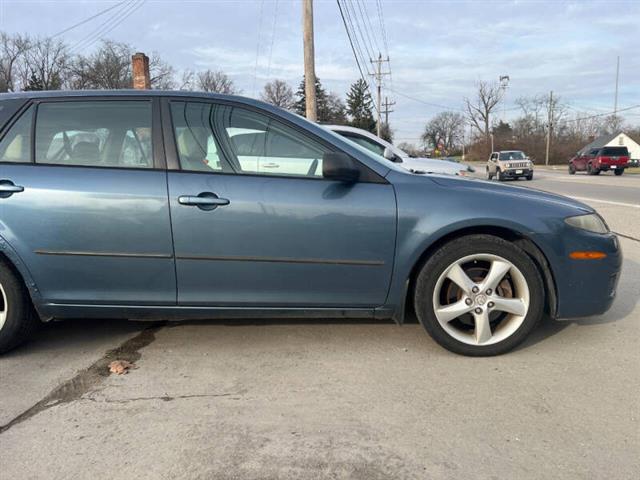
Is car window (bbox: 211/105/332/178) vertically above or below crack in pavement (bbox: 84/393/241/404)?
above

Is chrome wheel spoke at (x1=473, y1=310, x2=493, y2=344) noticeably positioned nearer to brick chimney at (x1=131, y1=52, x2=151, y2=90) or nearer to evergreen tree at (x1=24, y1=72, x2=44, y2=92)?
brick chimney at (x1=131, y1=52, x2=151, y2=90)

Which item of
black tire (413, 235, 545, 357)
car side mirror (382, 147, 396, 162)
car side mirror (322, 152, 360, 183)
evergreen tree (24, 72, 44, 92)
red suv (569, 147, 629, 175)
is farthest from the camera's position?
evergreen tree (24, 72, 44, 92)

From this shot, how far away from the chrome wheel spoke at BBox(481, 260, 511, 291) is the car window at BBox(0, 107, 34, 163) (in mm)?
3051

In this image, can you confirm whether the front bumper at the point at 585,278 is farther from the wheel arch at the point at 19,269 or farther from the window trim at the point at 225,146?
the wheel arch at the point at 19,269

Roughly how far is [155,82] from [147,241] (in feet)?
184

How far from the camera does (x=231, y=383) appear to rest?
9.54 ft

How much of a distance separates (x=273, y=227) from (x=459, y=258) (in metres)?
1.18

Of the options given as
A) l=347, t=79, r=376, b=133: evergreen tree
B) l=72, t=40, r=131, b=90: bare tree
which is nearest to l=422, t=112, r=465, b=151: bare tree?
l=347, t=79, r=376, b=133: evergreen tree

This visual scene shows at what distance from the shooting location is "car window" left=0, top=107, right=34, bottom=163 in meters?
3.19

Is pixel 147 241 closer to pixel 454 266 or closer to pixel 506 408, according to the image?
pixel 454 266

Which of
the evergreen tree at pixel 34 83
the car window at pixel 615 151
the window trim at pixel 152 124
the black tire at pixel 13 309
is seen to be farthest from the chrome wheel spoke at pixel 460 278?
the evergreen tree at pixel 34 83

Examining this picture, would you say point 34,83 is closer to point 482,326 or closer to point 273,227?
point 273,227

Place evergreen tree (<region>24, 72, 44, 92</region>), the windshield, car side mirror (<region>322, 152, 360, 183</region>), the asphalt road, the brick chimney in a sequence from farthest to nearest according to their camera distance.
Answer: evergreen tree (<region>24, 72, 44, 92</region>)
the windshield
the brick chimney
car side mirror (<region>322, 152, 360, 183</region>)
the asphalt road

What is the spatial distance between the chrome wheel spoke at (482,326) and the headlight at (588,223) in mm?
804
